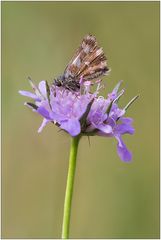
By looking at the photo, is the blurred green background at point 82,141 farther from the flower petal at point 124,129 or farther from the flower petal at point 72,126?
the flower petal at point 72,126

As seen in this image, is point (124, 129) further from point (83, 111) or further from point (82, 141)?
point (82, 141)

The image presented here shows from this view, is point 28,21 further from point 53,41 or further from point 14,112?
point 14,112

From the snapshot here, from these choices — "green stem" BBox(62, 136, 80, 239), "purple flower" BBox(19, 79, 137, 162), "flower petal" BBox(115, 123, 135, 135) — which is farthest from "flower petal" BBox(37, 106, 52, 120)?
"flower petal" BBox(115, 123, 135, 135)

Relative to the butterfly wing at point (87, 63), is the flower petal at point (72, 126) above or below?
below

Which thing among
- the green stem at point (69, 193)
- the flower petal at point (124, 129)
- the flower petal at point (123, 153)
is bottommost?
the green stem at point (69, 193)

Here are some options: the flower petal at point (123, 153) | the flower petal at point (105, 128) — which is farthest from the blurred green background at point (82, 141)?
the flower petal at point (105, 128)

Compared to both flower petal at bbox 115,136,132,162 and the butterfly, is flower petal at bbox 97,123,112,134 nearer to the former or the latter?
flower petal at bbox 115,136,132,162

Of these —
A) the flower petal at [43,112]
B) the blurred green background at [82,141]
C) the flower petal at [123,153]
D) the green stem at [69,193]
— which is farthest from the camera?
the blurred green background at [82,141]

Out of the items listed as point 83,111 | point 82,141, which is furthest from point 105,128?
point 82,141
